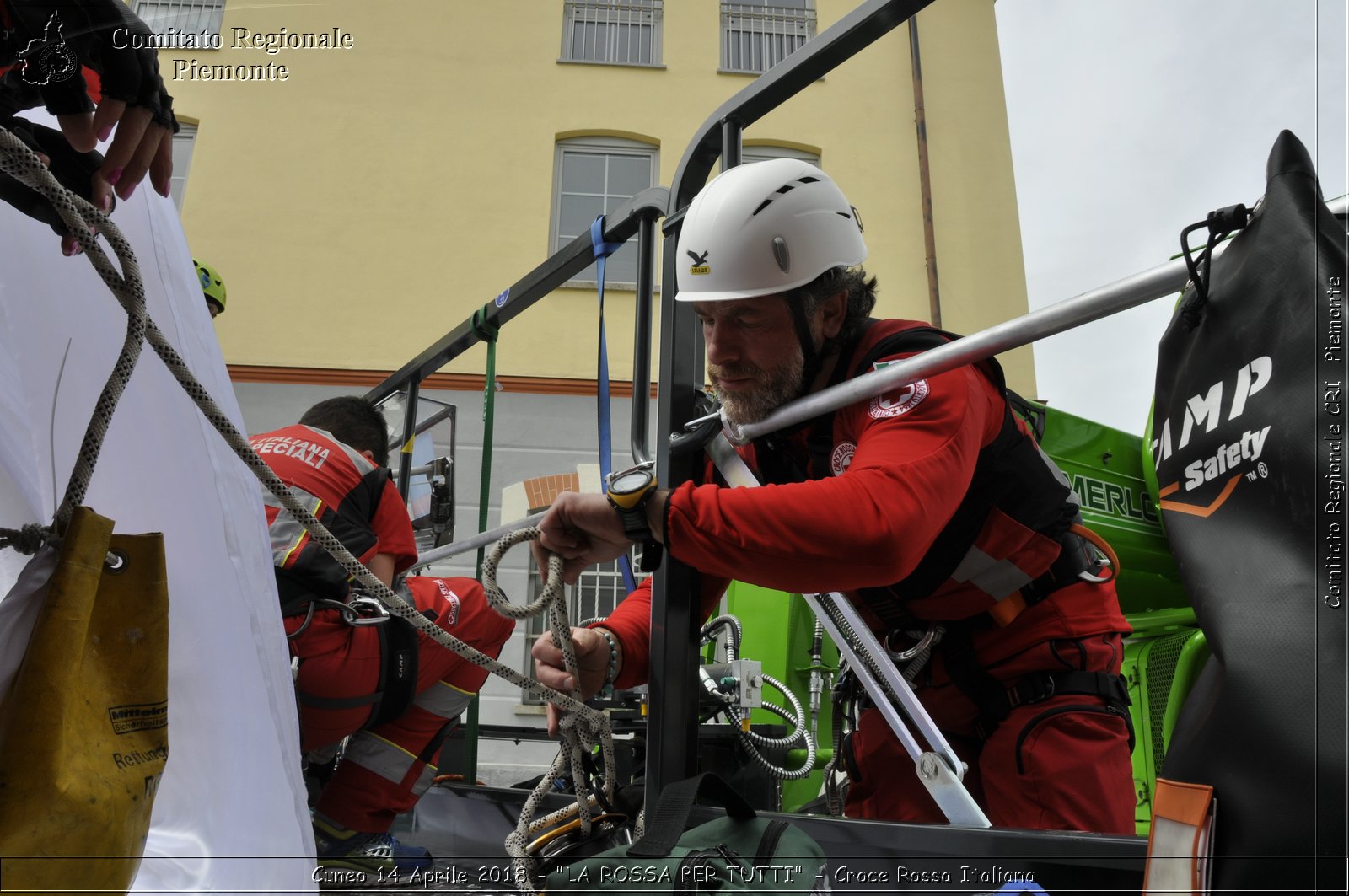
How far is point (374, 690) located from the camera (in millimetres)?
2555

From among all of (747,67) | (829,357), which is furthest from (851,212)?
(747,67)

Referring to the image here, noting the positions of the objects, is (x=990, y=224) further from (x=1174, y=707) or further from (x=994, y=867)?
(x=994, y=867)

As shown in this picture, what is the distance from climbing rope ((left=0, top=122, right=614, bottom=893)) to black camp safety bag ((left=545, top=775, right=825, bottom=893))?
1.06 feet

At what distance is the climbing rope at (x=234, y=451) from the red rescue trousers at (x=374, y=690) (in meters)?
0.73

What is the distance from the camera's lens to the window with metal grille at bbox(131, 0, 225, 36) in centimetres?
858

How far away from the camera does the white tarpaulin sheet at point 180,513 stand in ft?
3.93

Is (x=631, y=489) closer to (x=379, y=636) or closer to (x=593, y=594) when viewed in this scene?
(x=379, y=636)

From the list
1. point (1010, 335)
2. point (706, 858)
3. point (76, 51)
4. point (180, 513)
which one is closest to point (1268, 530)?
point (1010, 335)

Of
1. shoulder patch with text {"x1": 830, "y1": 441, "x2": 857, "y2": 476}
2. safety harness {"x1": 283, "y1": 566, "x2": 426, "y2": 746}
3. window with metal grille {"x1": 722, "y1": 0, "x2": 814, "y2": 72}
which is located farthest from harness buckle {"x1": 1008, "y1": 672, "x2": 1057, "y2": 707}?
window with metal grille {"x1": 722, "y1": 0, "x2": 814, "y2": 72}

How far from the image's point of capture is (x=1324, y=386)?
825mm

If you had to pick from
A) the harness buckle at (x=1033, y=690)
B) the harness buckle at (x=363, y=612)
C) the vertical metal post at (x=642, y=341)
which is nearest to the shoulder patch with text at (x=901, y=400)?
the harness buckle at (x=1033, y=690)

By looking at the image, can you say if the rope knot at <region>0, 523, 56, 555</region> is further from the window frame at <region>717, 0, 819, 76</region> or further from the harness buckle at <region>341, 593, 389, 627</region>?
the window frame at <region>717, 0, 819, 76</region>

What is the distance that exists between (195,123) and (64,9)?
9.26 m

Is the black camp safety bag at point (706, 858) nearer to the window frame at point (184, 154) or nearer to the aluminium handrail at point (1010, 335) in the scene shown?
the aluminium handrail at point (1010, 335)
